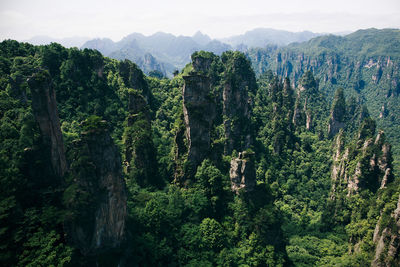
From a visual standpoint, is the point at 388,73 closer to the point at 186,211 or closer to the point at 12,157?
the point at 186,211

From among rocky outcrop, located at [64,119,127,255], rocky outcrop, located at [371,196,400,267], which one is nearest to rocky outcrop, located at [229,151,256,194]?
rocky outcrop, located at [64,119,127,255]

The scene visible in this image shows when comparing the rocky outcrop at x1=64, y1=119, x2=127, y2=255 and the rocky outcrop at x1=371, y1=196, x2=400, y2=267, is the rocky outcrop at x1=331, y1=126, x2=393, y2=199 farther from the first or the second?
the rocky outcrop at x1=64, y1=119, x2=127, y2=255

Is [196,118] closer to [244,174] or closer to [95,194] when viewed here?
[244,174]

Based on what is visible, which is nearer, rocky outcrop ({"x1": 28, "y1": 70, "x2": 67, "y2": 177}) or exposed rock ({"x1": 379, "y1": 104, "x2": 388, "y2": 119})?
rocky outcrop ({"x1": 28, "y1": 70, "x2": 67, "y2": 177})

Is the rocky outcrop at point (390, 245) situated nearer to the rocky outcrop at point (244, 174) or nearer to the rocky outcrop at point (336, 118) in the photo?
the rocky outcrop at point (244, 174)

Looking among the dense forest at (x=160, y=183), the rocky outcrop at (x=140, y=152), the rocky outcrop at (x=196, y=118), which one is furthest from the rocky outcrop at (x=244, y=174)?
the rocky outcrop at (x=140, y=152)

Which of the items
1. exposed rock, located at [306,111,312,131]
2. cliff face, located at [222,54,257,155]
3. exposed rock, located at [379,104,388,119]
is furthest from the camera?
exposed rock, located at [379,104,388,119]
